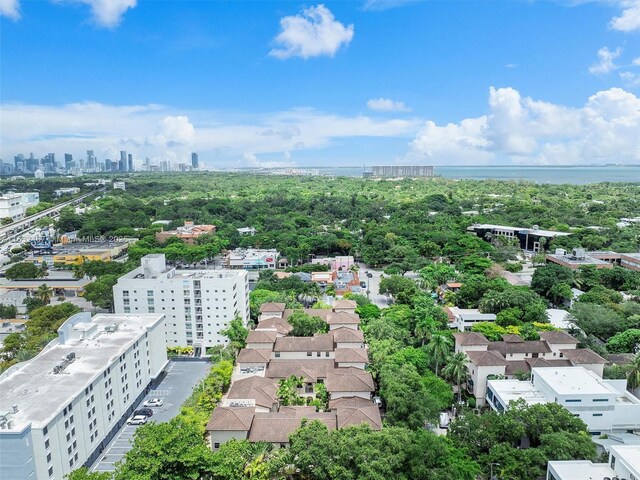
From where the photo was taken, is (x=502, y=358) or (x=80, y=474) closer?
(x=80, y=474)

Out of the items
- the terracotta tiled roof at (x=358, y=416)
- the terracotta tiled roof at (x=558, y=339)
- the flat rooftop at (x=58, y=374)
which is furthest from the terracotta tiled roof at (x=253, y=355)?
the terracotta tiled roof at (x=558, y=339)

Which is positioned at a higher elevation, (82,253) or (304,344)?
(82,253)

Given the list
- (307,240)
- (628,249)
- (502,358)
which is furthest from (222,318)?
(628,249)

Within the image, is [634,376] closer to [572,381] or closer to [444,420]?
[572,381]

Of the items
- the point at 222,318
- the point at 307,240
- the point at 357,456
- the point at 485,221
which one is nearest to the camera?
the point at 357,456

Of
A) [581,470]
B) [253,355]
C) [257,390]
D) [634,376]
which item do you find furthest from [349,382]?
[634,376]

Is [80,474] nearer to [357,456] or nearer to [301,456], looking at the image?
[301,456]

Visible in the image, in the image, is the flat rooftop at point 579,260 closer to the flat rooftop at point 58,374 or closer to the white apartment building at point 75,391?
the white apartment building at point 75,391
